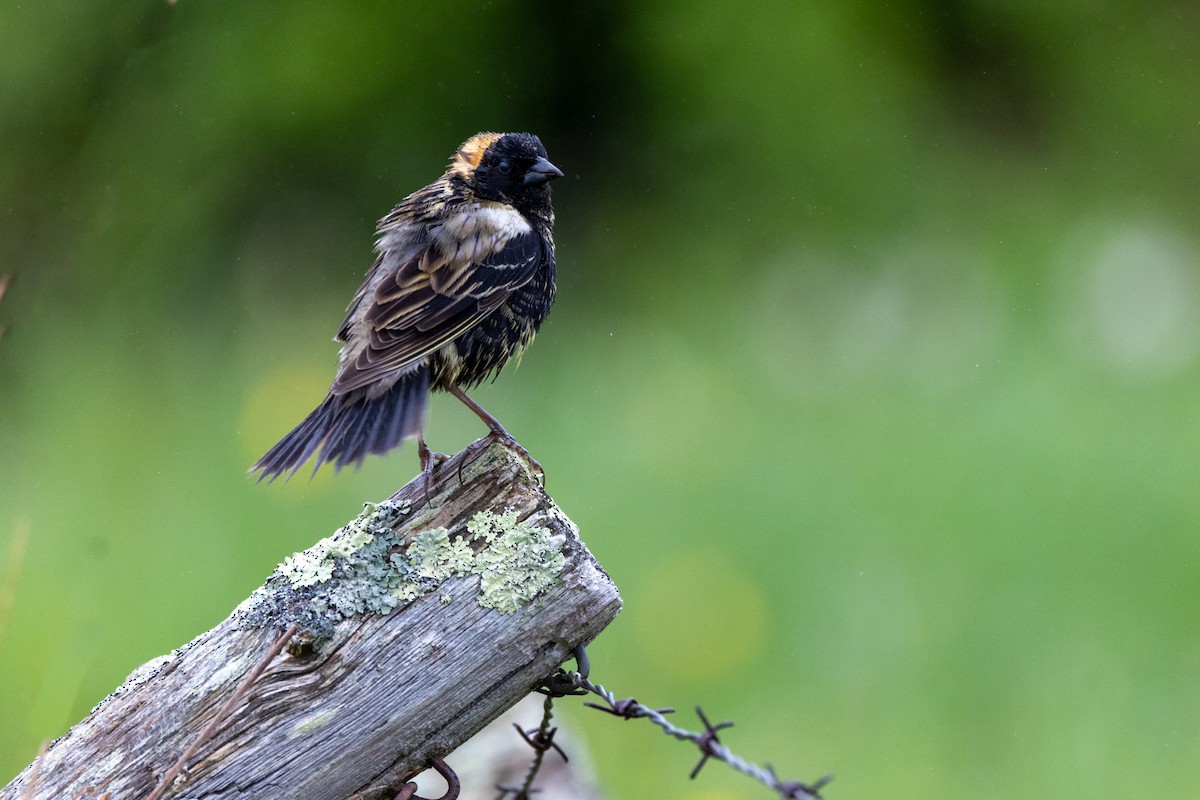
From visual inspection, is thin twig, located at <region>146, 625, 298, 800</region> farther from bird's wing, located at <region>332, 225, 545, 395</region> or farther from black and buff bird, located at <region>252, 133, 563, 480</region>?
bird's wing, located at <region>332, 225, 545, 395</region>

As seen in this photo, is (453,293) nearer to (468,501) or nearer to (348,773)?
(468,501)

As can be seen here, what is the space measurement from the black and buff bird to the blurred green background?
5.38 feet

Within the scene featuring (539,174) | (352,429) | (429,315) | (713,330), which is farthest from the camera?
(713,330)

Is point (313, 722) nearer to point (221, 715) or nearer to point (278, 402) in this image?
point (221, 715)

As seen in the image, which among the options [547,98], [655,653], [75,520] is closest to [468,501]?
[655,653]

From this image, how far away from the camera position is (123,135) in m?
6.33

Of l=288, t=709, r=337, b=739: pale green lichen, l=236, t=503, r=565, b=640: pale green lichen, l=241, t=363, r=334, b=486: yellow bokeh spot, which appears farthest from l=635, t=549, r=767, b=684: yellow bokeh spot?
l=288, t=709, r=337, b=739: pale green lichen

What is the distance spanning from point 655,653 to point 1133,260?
3707mm

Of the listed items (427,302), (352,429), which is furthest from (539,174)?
(352,429)

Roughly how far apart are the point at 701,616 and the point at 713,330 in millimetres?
1919

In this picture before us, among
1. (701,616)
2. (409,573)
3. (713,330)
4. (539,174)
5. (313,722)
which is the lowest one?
(313,722)

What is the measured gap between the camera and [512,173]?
10.6 feet

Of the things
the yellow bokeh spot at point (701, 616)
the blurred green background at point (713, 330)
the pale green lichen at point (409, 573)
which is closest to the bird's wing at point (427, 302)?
the pale green lichen at point (409, 573)

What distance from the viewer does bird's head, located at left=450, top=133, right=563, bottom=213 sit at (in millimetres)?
3193
